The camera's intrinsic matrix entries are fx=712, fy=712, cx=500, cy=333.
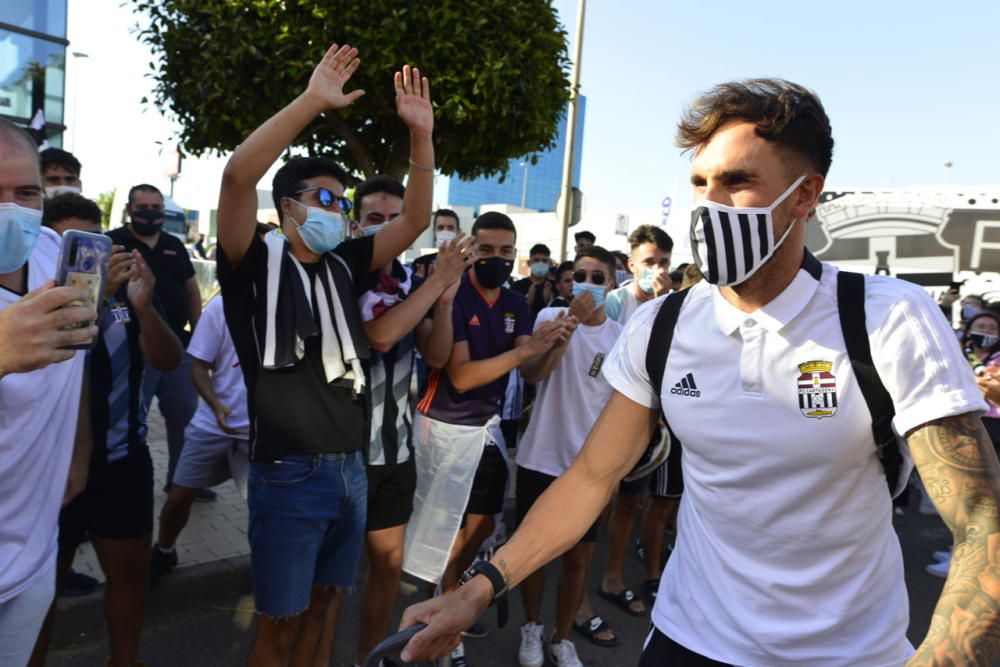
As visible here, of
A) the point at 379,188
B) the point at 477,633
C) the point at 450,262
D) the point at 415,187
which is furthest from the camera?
the point at 477,633

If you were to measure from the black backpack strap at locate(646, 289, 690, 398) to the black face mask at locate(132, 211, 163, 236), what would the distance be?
4.04 metres

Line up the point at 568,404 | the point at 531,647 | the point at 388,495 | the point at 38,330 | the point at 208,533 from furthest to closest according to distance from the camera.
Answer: the point at 208,533
the point at 568,404
the point at 531,647
the point at 388,495
the point at 38,330

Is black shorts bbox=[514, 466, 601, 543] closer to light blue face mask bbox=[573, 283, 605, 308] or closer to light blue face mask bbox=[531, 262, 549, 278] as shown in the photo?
light blue face mask bbox=[573, 283, 605, 308]

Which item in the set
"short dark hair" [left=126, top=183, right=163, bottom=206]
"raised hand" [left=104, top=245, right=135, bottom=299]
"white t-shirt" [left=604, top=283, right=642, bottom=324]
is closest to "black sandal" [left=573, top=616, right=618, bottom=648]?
"white t-shirt" [left=604, top=283, right=642, bottom=324]

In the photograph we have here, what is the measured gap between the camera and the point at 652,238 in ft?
17.0

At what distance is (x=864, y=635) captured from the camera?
1.64m

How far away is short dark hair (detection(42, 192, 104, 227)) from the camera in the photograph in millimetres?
3584

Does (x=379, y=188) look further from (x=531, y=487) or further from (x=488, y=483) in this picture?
(x=531, y=487)

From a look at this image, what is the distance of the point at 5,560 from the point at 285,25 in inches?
209

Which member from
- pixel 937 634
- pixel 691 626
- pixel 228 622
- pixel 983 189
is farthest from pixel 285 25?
pixel 983 189

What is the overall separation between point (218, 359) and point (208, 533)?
1.35 metres

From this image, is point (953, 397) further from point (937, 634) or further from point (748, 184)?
point (748, 184)

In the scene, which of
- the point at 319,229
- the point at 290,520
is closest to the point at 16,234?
the point at 319,229

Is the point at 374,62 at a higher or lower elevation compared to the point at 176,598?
higher
